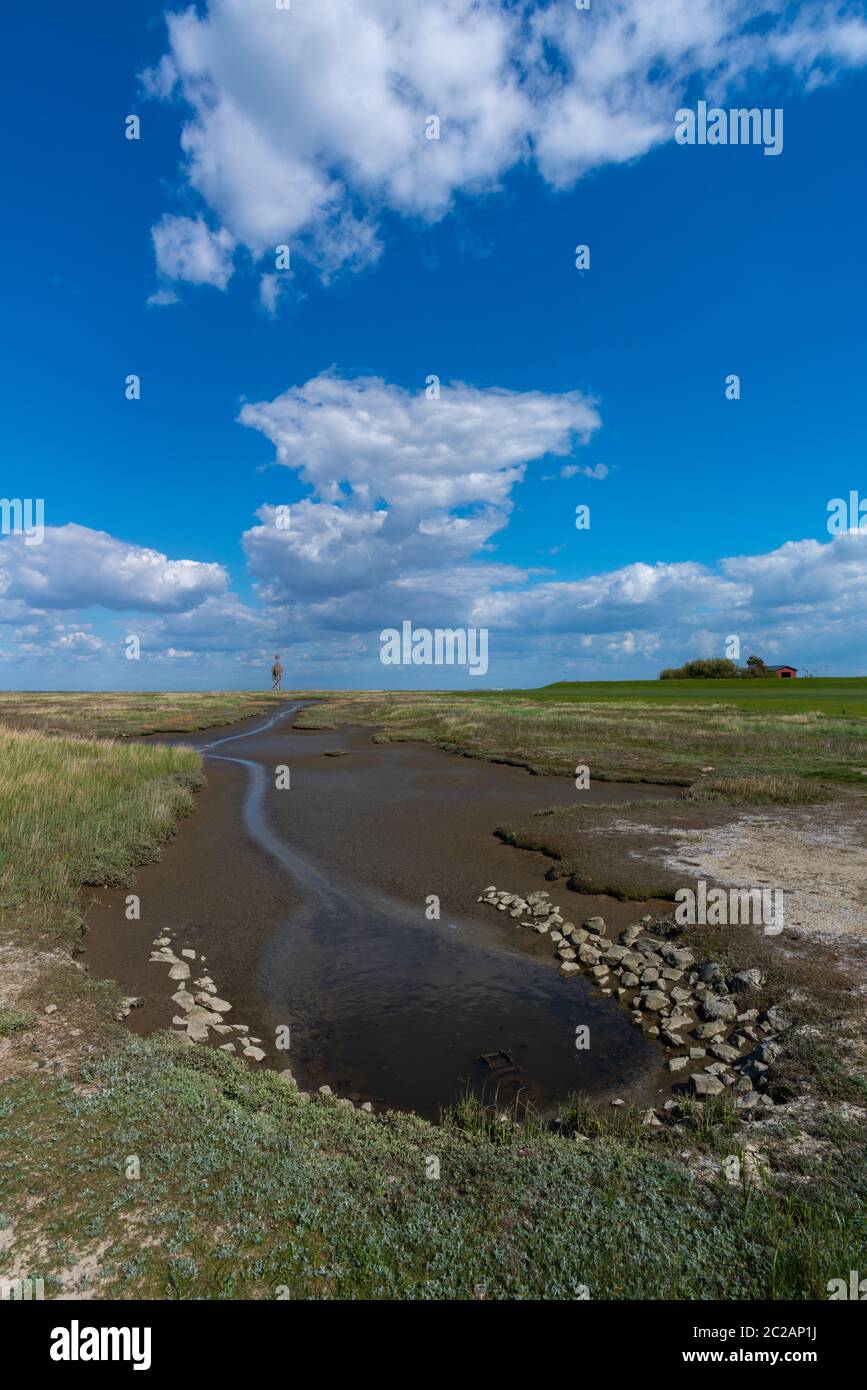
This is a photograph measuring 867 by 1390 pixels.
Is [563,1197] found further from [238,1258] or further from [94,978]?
[94,978]

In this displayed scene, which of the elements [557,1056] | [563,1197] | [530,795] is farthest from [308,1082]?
[530,795]

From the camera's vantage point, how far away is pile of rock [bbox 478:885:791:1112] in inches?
331

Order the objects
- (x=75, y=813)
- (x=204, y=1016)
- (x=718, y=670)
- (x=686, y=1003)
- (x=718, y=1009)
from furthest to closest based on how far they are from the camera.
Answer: (x=718, y=670) → (x=75, y=813) → (x=686, y=1003) → (x=204, y=1016) → (x=718, y=1009)

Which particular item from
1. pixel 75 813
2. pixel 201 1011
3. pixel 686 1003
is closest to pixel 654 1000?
pixel 686 1003

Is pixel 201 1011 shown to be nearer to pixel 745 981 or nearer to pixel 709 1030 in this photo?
pixel 709 1030

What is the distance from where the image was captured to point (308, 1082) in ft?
29.0

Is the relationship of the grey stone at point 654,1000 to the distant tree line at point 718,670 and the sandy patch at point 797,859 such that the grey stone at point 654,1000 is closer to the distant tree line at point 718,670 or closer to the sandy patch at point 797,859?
the sandy patch at point 797,859

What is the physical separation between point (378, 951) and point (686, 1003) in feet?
20.3

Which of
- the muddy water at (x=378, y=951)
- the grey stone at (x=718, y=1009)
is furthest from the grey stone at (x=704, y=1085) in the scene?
the grey stone at (x=718, y=1009)

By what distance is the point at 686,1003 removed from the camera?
10609 millimetres

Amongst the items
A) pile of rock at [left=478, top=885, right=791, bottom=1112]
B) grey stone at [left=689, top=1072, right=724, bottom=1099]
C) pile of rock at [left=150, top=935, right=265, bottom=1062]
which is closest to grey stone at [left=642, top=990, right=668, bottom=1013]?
pile of rock at [left=478, top=885, right=791, bottom=1112]
